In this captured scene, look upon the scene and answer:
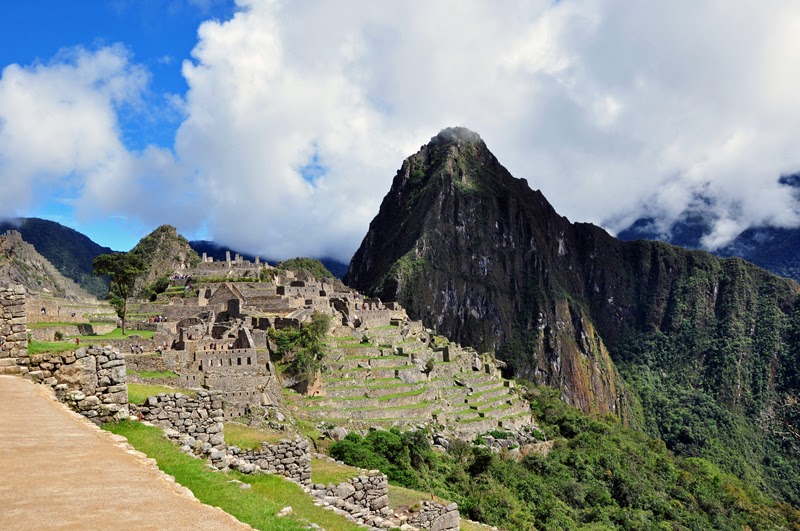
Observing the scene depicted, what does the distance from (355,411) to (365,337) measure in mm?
11499

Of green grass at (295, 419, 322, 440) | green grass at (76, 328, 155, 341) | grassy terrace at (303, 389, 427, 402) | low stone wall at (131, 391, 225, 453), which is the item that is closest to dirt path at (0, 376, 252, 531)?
low stone wall at (131, 391, 225, 453)

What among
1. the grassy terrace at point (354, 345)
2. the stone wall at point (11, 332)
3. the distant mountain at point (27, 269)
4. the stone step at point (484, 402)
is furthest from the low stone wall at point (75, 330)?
the stone step at point (484, 402)

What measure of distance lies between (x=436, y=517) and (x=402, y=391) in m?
19.6

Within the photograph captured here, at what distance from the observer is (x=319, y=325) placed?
35750 millimetres

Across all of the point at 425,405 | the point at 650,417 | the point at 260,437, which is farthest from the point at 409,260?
the point at 260,437

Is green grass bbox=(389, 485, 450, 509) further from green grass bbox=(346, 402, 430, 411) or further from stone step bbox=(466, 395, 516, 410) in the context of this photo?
stone step bbox=(466, 395, 516, 410)

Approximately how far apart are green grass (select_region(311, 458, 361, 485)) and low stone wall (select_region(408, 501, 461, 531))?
97.0 inches

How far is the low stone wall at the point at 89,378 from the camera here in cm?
946

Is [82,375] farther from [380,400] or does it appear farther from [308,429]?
[380,400]

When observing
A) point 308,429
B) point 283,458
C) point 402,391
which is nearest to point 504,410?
point 402,391

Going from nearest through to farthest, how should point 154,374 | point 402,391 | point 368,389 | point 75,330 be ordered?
point 154,374
point 75,330
point 368,389
point 402,391

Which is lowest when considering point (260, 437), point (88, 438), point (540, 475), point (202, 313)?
point (540, 475)

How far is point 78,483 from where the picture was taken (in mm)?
6043

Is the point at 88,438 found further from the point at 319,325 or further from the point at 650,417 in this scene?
the point at 650,417
